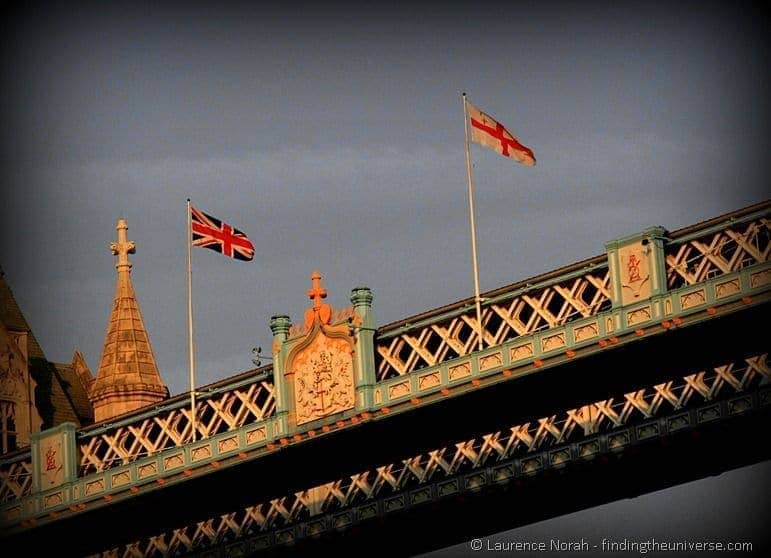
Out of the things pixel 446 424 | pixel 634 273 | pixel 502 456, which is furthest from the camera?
pixel 502 456

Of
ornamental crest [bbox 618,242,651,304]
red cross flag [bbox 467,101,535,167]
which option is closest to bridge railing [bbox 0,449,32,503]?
red cross flag [bbox 467,101,535,167]

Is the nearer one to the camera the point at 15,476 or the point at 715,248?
the point at 715,248

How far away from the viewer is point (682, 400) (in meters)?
110

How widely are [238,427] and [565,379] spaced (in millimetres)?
16220

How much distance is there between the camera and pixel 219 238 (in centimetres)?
12531

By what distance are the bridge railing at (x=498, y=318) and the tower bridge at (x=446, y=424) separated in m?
0.09

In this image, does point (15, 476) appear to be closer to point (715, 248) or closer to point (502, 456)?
point (502, 456)

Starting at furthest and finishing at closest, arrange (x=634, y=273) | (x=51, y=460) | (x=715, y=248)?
(x=51, y=460) → (x=634, y=273) → (x=715, y=248)

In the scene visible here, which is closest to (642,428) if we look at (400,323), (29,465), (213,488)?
(400,323)

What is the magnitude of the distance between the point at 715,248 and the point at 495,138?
1284 centimetres

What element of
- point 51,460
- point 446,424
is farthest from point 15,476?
point 446,424

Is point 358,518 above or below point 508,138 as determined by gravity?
below

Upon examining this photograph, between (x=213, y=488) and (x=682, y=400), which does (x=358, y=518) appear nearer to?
(x=213, y=488)

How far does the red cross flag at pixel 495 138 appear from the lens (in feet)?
381
